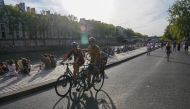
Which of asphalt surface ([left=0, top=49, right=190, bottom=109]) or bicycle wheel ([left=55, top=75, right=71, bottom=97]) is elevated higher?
bicycle wheel ([left=55, top=75, right=71, bottom=97])

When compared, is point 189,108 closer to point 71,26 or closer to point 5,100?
point 5,100

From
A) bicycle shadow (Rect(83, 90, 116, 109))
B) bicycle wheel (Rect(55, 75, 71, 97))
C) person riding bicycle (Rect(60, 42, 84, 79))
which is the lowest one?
bicycle shadow (Rect(83, 90, 116, 109))

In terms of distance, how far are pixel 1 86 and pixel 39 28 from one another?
52766 mm

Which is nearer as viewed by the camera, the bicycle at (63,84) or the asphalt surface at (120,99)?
the asphalt surface at (120,99)

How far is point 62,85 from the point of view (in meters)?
5.18

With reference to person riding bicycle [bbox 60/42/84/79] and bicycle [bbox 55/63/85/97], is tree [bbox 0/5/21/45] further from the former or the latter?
bicycle [bbox 55/63/85/97]

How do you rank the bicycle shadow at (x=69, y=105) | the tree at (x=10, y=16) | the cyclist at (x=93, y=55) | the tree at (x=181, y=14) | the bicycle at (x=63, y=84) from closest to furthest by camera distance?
1. the bicycle shadow at (x=69, y=105)
2. the bicycle at (x=63, y=84)
3. the cyclist at (x=93, y=55)
4. the tree at (x=181, y=14)
5. the tree at (x=10, y=16)

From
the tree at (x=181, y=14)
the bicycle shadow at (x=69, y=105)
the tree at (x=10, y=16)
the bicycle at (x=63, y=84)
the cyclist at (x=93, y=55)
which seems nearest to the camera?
the bicycle shadow at (x=69, y=105)

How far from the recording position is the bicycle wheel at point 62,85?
514 cm

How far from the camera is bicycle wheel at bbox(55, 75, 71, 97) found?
514 cm

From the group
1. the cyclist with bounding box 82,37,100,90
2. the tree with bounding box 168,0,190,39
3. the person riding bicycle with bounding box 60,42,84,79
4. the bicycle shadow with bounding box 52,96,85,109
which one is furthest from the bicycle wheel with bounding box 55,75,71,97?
the tree with bounding box 168,0,190,39

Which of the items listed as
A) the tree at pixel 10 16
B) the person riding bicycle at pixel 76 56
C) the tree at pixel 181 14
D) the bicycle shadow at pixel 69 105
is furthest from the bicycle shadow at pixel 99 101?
the tree at pixel 10 16

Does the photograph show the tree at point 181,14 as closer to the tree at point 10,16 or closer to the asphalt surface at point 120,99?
the asphalt surface at point 120,99

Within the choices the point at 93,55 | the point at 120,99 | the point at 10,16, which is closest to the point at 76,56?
the point at 93,55
